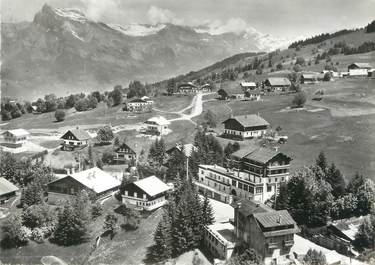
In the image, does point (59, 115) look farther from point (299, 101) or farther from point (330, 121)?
point (330, 121)

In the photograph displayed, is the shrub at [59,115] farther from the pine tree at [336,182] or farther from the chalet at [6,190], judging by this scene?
the pine tree at [336,182]

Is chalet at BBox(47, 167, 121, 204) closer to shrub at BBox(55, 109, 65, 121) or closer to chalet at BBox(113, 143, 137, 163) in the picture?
chalet at BBox(113, 143, 137, 163)

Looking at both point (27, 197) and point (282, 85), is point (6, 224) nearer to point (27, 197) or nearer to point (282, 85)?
point (27, 197)

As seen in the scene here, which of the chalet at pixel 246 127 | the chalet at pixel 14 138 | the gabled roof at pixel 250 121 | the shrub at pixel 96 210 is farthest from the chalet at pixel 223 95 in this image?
the shrub at pixel 96 210

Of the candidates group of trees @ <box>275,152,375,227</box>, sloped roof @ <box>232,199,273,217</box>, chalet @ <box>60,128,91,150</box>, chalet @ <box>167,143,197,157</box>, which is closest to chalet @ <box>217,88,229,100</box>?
chalet @ <box>60,128,91,150</box>

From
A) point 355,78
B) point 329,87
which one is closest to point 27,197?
point 329,87
